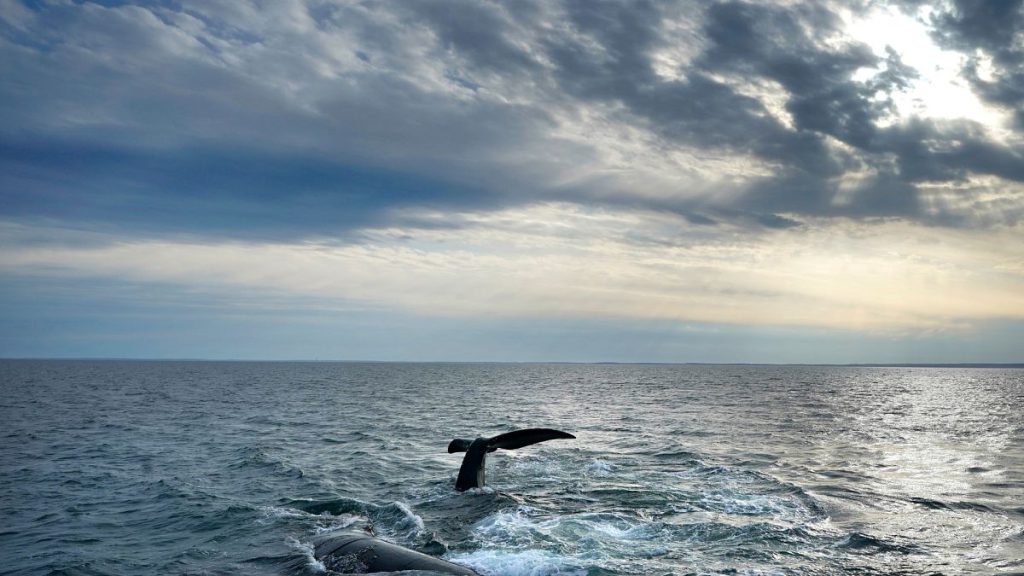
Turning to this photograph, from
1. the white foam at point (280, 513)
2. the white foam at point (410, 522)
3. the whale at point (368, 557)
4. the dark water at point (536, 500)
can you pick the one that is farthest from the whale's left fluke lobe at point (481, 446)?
the white foam at point (280, 513)

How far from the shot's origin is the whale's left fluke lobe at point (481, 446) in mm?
18750

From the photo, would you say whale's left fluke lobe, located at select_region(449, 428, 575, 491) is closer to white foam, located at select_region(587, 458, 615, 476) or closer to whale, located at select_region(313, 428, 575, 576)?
whale, located at select_region(313, 428, 575, 576)

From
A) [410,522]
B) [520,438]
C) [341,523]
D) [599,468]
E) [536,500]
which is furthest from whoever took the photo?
[599,468]

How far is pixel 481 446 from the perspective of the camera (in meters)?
20.1

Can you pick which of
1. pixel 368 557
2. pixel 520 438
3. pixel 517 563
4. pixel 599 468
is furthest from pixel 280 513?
pixel 599 468

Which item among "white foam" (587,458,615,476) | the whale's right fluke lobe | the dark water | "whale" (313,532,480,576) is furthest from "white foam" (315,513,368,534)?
"white foam" (587,458,615,476)

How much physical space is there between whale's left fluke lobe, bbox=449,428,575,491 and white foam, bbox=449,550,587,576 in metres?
4.32

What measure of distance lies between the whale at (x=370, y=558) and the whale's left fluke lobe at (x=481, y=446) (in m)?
5.51

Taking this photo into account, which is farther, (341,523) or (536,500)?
(536,500)

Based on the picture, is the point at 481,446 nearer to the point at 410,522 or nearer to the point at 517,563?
the point at 410,522

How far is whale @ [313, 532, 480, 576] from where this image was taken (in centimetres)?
1269

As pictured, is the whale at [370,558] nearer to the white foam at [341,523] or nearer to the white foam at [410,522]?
the white foam at [341,523]

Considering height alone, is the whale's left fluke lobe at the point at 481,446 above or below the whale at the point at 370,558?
above

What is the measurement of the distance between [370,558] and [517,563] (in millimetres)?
2929
